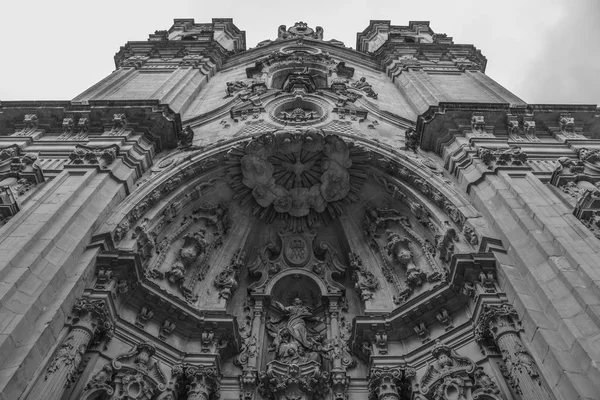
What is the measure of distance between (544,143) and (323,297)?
6768mm

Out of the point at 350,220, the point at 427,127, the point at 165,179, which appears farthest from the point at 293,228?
the point at 427,127

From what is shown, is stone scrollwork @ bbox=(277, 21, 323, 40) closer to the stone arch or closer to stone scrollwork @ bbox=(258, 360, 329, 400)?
the stone arch

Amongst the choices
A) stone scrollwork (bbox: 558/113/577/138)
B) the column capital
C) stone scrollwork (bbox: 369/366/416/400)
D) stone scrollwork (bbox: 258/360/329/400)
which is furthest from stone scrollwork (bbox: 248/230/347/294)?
stone scrollwork (bbox: 558/113/577/138)

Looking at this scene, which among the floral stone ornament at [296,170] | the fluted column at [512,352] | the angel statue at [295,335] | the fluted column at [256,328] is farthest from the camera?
the floral stone ornament at [296,170]

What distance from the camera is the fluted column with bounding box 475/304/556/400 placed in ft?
22.2

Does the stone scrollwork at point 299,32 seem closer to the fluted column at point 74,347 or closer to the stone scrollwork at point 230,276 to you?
the stone scrollwork at point 230,276

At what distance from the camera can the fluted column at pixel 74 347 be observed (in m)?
6.59

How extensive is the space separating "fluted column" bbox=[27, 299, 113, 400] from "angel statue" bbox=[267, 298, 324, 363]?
3546 mm

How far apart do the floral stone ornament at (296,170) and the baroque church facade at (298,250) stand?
48 millimetres

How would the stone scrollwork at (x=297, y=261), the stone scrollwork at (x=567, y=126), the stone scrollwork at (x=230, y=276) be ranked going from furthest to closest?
the stone scrollwork at (x=567, y=126)
the stone scrollwork at (x=297, y=261)
the stone scrollwork at (x=230, y=276)

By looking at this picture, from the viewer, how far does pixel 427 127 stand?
1278 centimetres

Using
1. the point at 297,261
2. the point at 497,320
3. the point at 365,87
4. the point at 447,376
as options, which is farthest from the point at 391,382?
the point at 365,87

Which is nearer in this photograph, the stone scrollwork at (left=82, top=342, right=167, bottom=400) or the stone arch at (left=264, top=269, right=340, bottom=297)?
the stone scrollwork at (left=82, top=342, right=167, bottom=400)

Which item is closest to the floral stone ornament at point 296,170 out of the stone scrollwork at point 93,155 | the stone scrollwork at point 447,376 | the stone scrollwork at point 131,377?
the stone scrollwork at point 93,155
